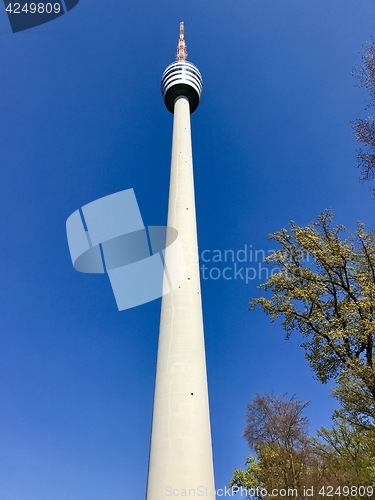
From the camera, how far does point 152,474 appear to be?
61.2 feet

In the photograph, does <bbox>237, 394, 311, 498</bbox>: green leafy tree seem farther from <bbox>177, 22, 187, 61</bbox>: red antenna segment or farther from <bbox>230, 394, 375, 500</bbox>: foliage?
<bbox>177, 22, 187, 61</bbox>: red antenna segment

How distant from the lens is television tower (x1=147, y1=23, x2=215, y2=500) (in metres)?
18.2

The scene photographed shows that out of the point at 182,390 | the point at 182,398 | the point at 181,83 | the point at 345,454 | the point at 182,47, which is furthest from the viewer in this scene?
Answer: the point at 182,47

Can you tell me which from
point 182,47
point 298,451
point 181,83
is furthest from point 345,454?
point 182,47

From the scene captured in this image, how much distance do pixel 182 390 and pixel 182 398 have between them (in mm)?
455

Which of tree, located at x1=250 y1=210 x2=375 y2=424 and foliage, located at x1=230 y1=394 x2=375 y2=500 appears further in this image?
foliage, located at x1=230 y1=394 x2=375 y2=500

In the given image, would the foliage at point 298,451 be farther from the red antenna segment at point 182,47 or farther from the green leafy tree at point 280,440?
the red antenna segment at point 182,47

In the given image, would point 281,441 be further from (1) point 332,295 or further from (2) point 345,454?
(1) point 332,295

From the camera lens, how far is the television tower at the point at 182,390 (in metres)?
18.2

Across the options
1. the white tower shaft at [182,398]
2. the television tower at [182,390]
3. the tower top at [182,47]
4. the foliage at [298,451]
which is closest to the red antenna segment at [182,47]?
the tower top at [182,47]

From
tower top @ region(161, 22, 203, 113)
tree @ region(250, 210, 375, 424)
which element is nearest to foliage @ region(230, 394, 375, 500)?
tree @ region(250, 210, 375, 424)

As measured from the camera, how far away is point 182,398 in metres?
20.8

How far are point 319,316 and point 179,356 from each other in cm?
772

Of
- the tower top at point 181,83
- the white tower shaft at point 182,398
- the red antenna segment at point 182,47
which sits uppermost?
the red antenna segment at point 182,47
